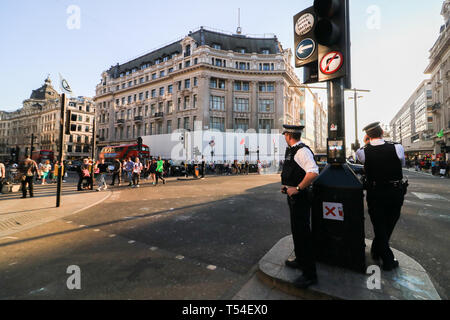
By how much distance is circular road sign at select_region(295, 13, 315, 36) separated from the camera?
2738 mm

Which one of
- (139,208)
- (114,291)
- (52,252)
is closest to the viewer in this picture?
(114,291)

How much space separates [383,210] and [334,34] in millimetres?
2386

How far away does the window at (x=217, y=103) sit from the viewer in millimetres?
36800

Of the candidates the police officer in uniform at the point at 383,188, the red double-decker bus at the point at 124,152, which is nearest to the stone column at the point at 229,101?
the red double-decker bus at the point at 124,152

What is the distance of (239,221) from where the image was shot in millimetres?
4984

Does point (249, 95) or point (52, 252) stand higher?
point (249, 95)

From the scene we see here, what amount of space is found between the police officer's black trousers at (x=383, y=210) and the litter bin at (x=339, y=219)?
51 centimetres

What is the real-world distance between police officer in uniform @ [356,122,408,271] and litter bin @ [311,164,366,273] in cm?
47

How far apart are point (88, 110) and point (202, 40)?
56.2 m

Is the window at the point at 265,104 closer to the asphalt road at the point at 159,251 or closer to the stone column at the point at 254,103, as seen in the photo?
the stone column at the point at 254,103

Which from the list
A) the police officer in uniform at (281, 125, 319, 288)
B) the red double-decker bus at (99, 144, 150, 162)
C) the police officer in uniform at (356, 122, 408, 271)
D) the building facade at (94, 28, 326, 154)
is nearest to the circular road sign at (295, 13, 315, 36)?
the police officer in uniform at (281, 125, 319, 288)

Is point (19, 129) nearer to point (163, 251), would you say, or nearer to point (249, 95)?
point (249, 95)

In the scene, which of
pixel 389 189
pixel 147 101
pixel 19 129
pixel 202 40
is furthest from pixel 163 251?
pixel 19 129

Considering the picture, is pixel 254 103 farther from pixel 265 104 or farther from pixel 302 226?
pixel 302 226
